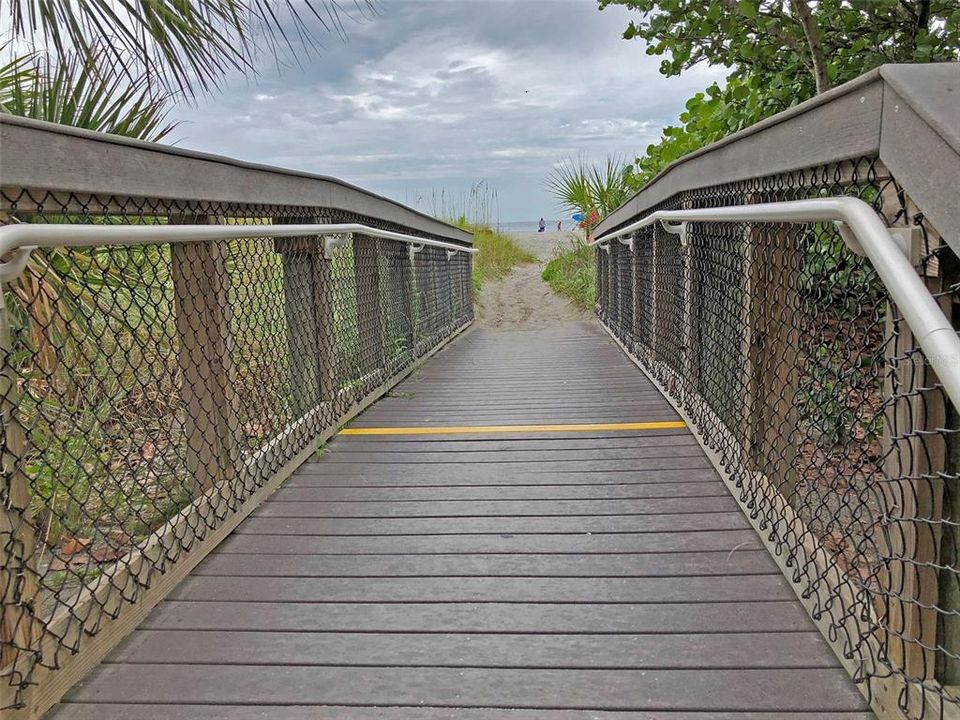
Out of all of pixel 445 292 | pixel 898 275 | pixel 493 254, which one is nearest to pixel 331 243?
pixel 898 275

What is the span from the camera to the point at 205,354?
2.23m

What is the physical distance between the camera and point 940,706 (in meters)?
1.22

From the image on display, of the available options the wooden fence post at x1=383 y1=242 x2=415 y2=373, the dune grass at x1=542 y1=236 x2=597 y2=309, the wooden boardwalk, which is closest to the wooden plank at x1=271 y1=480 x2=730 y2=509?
the wooden boardwalk

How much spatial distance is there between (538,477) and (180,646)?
4.24 ft

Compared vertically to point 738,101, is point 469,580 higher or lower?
lower

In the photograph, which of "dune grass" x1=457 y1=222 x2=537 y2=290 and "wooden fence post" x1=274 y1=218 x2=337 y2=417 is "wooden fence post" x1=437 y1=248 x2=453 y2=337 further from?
"dune grass" x1=457 y1=222 x2=537 y2=290

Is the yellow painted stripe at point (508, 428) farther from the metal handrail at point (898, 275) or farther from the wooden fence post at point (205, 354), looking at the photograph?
the metal handrail at point (898, 275)

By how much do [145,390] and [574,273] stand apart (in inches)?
403

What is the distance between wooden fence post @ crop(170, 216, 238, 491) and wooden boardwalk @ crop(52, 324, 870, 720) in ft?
0.72

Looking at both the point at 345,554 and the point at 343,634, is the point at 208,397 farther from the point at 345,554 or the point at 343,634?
the point at 343,634

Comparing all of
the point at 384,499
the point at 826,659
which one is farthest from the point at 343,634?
the point at 826,659

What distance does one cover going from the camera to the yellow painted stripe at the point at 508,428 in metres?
3.26

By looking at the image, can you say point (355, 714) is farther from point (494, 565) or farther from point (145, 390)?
point (145, 390)

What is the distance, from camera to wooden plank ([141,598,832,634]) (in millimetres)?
1730
